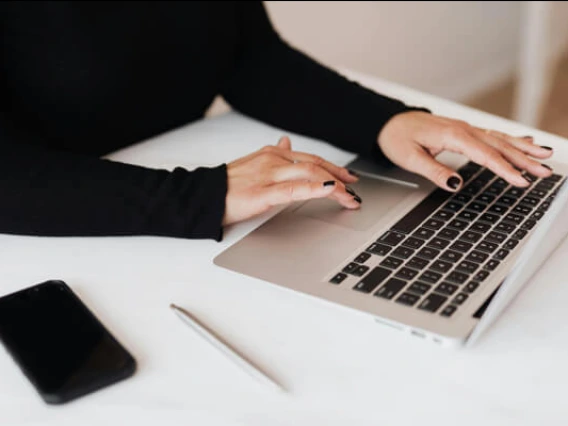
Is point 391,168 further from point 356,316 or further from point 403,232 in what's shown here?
point 356,316

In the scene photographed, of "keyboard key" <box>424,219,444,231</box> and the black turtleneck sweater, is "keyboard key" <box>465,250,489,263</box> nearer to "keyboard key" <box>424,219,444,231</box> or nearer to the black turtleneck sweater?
"keyboard key" <box>424,219,444,231</box>

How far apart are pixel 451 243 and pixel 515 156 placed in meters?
0.18

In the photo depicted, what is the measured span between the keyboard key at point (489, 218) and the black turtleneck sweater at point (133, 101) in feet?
0.65

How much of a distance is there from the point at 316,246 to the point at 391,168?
23 centimetres

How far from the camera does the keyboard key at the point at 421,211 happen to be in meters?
0.80

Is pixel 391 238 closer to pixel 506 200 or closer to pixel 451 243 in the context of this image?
pixel 451 243

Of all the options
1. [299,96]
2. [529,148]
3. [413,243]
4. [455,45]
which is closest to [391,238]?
[413,243]

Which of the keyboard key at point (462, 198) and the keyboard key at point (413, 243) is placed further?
the keyboard key at point (462, 198)

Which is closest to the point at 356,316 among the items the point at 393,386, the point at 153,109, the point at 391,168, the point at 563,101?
the point at 393,386

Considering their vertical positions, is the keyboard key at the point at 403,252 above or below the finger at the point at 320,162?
below

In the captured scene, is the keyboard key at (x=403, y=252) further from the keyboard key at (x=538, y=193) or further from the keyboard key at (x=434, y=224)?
the keyboard key at (x=538, y=193)

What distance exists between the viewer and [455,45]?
267cm

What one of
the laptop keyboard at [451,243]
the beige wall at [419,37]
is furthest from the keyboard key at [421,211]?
the beige wall at [419,37]

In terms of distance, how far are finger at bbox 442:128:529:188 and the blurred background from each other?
1154 millimetres
